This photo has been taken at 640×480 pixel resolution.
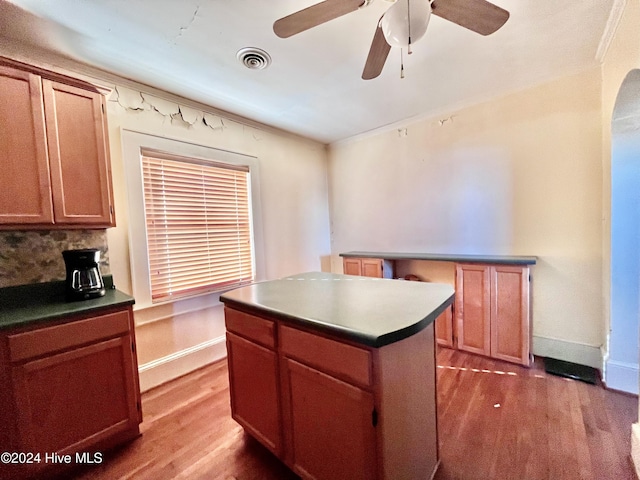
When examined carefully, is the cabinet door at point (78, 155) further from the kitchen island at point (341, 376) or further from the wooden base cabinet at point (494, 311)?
the wooden base cabinet at point (494, 311)

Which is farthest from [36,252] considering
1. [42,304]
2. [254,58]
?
[254,58]

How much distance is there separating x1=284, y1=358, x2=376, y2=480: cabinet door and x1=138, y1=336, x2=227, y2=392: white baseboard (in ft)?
5.32

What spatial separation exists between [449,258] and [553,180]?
1.08 meters

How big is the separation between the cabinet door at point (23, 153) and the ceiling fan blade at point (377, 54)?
1.93 meters

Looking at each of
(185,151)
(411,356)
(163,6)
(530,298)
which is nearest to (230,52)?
(163,6)

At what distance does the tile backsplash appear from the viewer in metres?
1.70

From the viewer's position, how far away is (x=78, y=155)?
176 centimetres

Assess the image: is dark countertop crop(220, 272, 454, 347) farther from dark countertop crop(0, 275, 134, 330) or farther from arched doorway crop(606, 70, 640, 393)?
arched doorway crop(606, 70, 640, 393)

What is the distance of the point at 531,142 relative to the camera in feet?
8.14

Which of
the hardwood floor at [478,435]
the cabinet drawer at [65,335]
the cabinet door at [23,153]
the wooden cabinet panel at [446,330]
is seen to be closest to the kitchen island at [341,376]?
the hardwood floor at [478,435]

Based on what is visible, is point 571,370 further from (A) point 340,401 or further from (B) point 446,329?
(A) point 340,401

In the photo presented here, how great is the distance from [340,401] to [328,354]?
0.19 metres

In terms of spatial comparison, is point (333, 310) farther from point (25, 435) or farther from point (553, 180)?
point (553, 180)

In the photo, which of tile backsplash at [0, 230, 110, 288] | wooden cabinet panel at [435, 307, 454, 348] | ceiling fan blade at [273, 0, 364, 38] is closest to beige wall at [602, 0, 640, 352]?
wooden cabinet panel at [435, 307, 454, 348]
